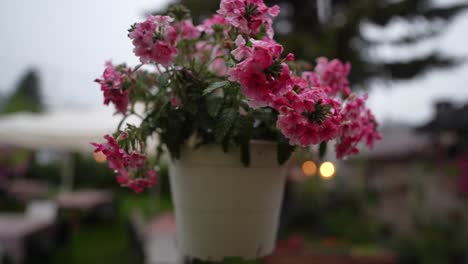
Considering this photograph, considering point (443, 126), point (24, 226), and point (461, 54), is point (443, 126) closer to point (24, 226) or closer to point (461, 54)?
point (461, 54)

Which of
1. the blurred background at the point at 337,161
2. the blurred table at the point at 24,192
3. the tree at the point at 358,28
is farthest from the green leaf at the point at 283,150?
the blurred table at the point at 24,192

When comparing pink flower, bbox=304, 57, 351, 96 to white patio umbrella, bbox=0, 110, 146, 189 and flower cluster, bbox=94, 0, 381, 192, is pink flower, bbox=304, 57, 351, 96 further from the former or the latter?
white patio umbrella, bbox=0, 110, 146, 189

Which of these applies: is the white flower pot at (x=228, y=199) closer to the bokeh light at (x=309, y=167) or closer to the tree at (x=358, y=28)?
the bokeh light at (x=309, y=167)

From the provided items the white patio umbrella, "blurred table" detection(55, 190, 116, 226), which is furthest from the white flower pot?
"blurred table" detection(55, 190, 116, 226)

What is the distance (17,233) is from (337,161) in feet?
8.93

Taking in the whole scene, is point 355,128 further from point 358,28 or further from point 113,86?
point 358,28

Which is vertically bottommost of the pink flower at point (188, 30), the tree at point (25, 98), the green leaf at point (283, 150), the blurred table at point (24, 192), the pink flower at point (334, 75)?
the blurred table at point (24, 192)

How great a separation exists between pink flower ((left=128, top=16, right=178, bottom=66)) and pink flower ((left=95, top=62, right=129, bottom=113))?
8 cm

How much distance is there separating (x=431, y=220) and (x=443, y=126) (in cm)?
90

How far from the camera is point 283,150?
0.50 metres

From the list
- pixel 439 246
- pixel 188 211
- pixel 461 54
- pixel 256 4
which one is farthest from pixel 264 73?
pixel 461 54

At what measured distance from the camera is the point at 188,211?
57cm

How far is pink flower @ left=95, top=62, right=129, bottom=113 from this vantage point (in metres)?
0.51

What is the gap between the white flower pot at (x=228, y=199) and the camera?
0.54 m
